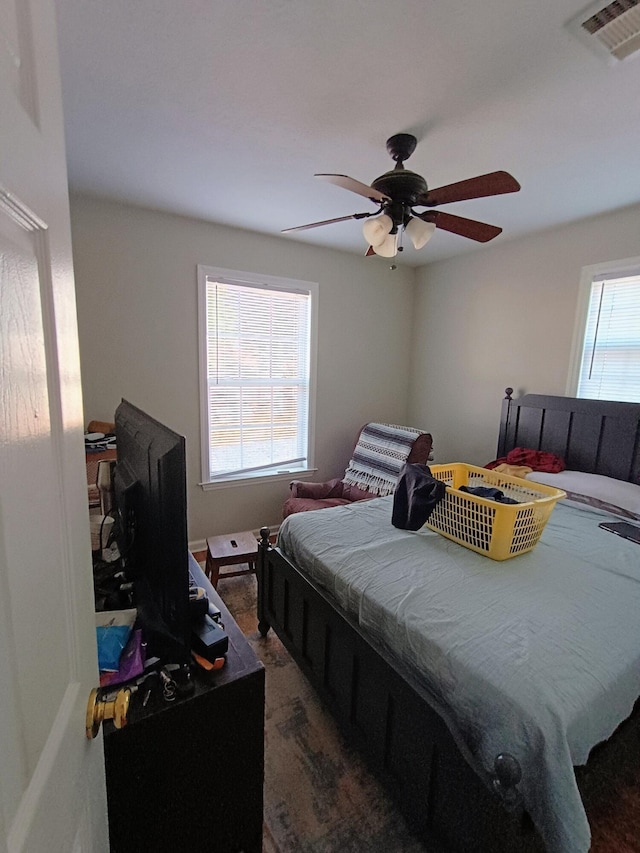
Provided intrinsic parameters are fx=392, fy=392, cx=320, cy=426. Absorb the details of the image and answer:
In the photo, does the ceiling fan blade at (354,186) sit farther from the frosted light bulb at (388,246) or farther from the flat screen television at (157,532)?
the flat screen television at (157,532)

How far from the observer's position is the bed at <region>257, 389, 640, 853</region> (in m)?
0.94

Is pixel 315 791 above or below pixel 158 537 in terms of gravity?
below

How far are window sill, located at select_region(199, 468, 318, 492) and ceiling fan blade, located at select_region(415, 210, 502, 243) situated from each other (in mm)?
2374

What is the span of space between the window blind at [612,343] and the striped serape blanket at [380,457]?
4.20 feet

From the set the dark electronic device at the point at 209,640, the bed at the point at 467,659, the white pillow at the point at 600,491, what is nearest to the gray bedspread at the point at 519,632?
the bed at the point at 467,659

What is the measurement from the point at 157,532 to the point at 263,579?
50.0 inches

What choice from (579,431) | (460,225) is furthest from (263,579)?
(579,431)

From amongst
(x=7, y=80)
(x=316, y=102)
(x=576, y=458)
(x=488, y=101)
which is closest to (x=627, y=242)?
(x=576, y=458)

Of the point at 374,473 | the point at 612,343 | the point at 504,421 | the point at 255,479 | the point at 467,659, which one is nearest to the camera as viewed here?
the point at 467,659

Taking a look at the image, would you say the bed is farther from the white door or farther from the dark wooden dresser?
the white door

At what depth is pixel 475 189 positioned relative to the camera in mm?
1603

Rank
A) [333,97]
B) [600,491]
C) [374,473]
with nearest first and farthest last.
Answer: [333,97]
[600,491]
[374,473]

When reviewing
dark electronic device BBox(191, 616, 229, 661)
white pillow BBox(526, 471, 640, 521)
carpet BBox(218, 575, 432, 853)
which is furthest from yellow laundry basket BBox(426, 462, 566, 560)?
dark electronic device BBox(191, 616, 229, 661)

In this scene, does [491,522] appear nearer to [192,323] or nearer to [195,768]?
[195,768]
